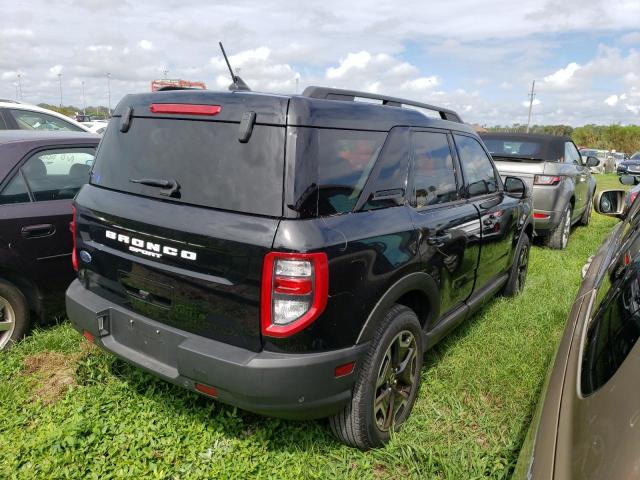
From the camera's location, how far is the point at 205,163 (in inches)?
90.7

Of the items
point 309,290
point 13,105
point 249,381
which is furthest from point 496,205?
point 13,105

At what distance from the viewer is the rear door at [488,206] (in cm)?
359

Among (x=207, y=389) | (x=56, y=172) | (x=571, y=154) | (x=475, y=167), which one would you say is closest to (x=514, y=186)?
(x=475, y=167)

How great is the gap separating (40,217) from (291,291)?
7.78 feet

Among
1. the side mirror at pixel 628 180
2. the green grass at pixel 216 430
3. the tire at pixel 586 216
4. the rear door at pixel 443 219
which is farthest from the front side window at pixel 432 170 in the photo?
the tire at pixel 586 216

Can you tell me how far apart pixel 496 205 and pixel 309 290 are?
2.39 meters

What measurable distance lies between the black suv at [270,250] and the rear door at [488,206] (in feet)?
2.32

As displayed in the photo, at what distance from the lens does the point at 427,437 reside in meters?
2.78

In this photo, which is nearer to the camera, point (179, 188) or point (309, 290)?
point (309, 290)

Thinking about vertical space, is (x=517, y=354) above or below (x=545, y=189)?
below

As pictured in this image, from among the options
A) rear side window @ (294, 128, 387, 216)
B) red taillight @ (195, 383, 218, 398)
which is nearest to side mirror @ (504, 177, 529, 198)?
rear side window @ (294, 128, 387, 216)

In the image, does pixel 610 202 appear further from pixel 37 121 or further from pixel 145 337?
pixel 37 121

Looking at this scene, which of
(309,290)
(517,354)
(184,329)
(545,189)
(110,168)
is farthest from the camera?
(545,189)

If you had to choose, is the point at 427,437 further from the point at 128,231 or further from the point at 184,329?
the point at 128,231
